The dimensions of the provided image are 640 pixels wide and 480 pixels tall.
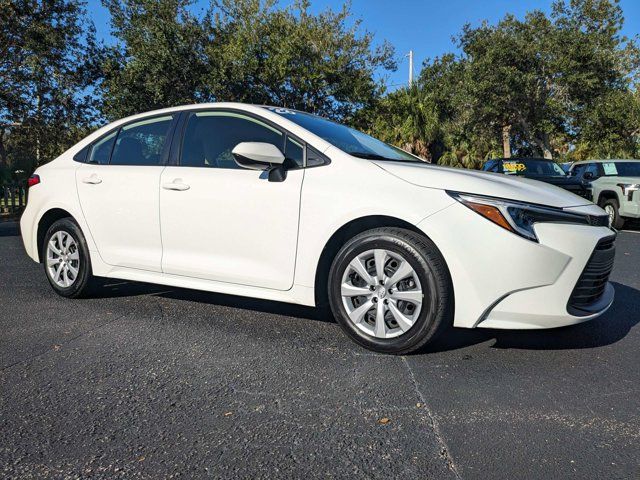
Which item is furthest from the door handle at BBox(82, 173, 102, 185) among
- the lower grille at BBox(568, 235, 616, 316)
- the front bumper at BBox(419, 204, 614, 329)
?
the lower grille at BBox(568, 235, 616, 316)

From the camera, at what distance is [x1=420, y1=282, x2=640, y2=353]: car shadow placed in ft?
11.4

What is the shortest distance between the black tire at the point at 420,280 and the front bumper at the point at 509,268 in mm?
66

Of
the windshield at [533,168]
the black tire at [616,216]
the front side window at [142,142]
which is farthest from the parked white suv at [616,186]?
the front side window at [142,142]

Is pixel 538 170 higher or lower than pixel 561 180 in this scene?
higher

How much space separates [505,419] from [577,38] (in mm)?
24083

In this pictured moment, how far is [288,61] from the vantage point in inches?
701

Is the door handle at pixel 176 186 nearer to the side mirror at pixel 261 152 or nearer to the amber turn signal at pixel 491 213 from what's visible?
the side mirror at pixel 261 152

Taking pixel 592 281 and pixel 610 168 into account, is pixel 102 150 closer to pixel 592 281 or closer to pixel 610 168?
pixel 592 281

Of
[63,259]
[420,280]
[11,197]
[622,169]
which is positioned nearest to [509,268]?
[420,280]

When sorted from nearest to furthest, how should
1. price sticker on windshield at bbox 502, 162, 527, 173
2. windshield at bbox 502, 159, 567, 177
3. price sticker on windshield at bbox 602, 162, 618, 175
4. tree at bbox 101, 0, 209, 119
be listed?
price sticker on windshield at bbox 602, 162, 618, 175, windshield at bbox 502, 159, 567, 177, price sticker on windshield at bbox 502, 162, 527, 173, tree at bbox 101, 0, 209, 119

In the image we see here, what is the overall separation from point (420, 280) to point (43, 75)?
17.5 m

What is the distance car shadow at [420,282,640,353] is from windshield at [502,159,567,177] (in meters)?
10.0

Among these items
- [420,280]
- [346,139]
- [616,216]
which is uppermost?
[346,139]

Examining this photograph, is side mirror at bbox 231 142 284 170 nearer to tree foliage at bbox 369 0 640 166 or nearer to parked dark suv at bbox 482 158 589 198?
parked dark suv at bbox 482 158 589 198
